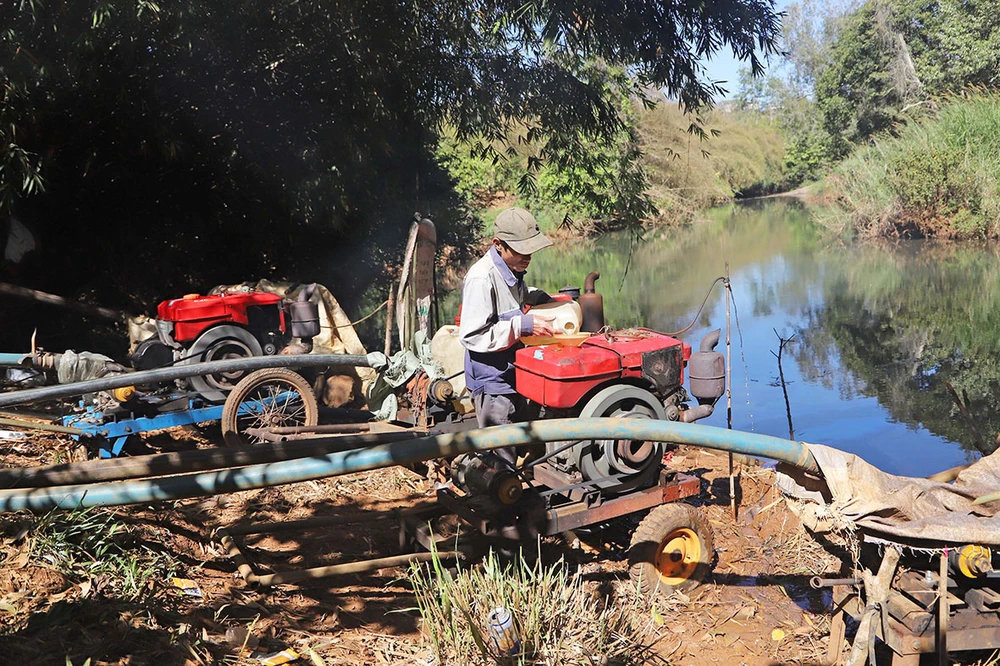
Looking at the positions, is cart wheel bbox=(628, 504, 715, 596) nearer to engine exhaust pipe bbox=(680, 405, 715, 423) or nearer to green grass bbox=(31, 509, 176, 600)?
engine exhaust pipe bbox=(680, 405, 715, 423)

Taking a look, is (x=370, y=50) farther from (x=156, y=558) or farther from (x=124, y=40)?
(x=156, y=558)

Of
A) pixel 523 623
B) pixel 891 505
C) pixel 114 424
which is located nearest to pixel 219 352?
pixel 114 424

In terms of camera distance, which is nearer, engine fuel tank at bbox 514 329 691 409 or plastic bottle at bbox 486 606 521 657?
plastic bottle at bbox 486 606 521 657

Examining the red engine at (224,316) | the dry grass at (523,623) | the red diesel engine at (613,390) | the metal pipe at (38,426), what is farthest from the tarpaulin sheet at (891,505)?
the red engine at (224,316)

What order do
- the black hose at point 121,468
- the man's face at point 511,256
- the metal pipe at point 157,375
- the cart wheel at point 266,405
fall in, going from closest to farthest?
the black hose at point 121,468 → the metal pipe at point 157,375 → the man's face at point 511,256 → the cart wheel at point 266,405

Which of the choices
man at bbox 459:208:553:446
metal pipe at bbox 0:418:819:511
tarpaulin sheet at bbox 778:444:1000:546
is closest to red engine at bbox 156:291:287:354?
man at bbox 459:208:553:446

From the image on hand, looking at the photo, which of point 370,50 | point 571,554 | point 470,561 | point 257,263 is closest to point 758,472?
point 571,554

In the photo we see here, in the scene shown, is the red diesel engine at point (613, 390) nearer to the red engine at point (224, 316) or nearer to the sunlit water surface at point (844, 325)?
the red engine at point (224, 316)

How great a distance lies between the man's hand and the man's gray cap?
39 centimetres

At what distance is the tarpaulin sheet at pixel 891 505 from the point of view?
320cm

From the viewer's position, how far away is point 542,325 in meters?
4.61

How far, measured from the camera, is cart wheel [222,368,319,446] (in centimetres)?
615

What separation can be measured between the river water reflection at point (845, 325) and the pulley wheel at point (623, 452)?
309cm

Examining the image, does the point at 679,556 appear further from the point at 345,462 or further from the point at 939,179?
the point at 939,179
